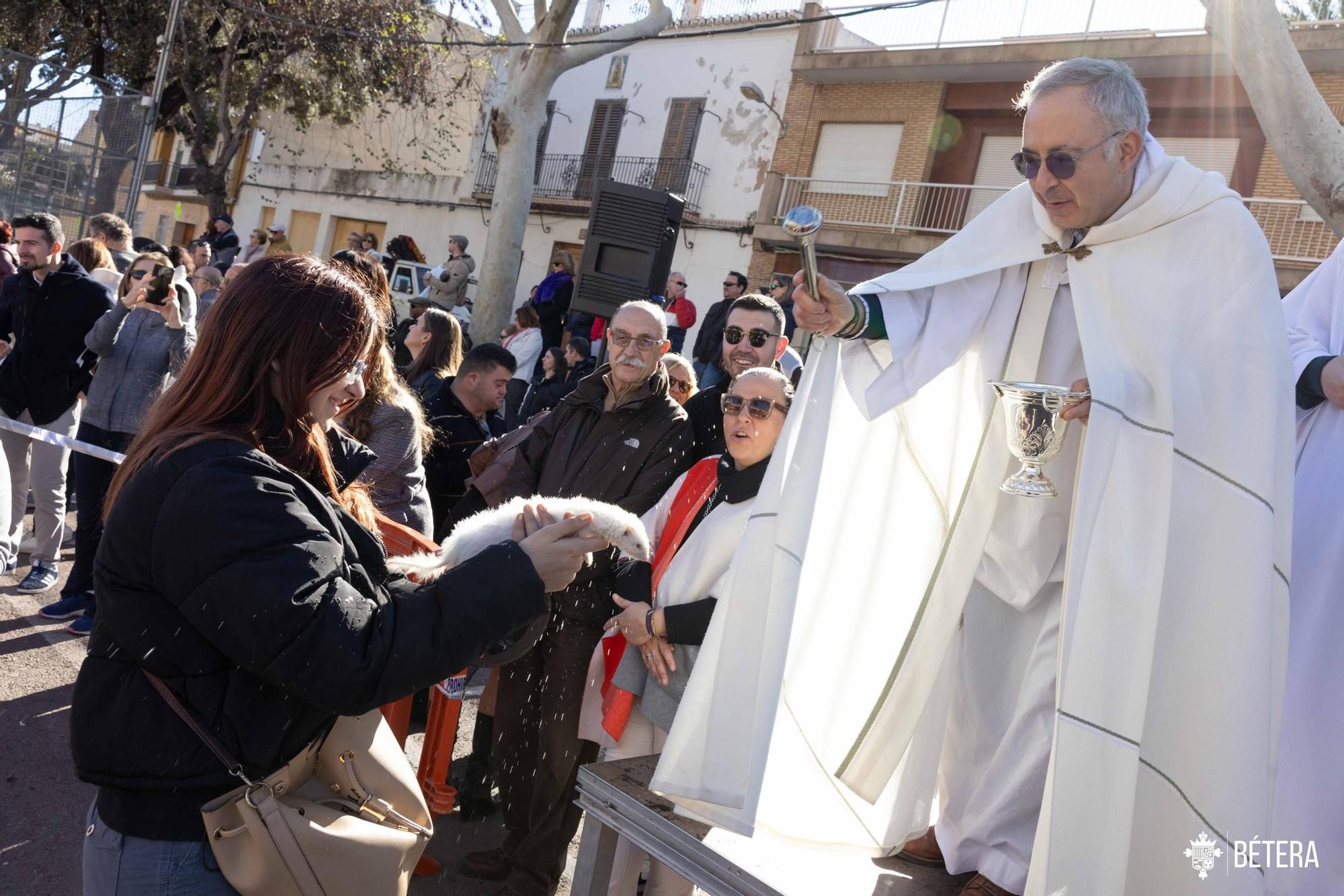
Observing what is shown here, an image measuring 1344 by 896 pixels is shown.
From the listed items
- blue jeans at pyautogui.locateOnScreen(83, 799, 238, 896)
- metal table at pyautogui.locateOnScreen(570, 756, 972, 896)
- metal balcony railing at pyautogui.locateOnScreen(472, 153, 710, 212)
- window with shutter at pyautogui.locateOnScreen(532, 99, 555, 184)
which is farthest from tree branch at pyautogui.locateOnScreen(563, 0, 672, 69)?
blue jeans at pyautogui.locateOnScreen(83, 799, 238, 896)

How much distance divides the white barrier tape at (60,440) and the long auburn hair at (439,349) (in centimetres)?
163

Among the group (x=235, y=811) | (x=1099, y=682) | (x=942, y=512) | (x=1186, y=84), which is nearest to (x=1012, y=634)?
(x=942, y=512)

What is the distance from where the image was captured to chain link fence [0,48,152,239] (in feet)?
45.6

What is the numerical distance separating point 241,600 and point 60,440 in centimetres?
508

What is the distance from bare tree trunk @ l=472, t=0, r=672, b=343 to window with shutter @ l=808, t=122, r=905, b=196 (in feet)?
23.5

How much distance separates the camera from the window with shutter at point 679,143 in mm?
23562

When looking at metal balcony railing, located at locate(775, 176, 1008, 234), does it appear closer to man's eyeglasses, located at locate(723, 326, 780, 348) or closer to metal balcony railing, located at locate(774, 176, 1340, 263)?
metal balcony railing, located at locate(774, 176, 1340, 263)

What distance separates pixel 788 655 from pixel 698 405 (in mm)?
2127

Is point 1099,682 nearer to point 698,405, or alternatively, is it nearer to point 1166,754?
point 1166,754

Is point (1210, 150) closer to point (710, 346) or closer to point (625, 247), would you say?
point (710, 346)

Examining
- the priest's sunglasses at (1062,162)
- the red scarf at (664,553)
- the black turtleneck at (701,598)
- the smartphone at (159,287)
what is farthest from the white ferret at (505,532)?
the smartphone at (159,287)

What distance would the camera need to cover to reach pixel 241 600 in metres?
1.84

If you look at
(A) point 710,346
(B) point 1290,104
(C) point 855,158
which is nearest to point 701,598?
(B) point 1290,104

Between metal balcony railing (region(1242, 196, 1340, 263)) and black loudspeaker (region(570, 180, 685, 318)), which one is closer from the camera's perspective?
black loudspeaker (region(570, 180, 685, 318))
